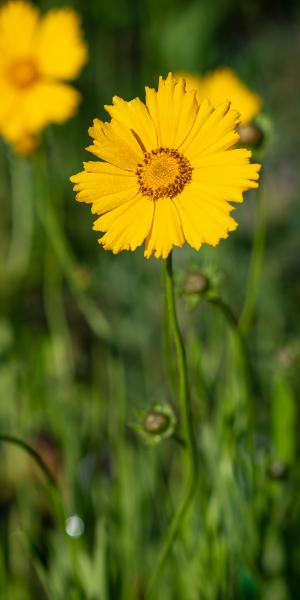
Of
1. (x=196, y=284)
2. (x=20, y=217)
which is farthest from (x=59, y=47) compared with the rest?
(x=196, y=284)

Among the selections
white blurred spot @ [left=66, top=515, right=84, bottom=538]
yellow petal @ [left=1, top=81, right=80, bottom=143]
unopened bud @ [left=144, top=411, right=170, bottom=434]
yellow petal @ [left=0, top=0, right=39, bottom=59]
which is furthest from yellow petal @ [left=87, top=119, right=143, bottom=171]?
yellow petal @ [left=0, top=0, right=39, bottom=59]

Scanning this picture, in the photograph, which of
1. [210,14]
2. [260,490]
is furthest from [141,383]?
[210,14]

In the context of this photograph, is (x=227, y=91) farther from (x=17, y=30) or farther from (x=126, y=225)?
(x=126, y=225)

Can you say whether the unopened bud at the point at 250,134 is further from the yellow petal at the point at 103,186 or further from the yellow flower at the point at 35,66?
the yellow flower at the point at 35,66

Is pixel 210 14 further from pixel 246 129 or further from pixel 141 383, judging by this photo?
pixel 246 129

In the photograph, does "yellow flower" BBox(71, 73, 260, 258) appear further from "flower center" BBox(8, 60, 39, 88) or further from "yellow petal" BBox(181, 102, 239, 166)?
"flower center" BBox(8, 60, 39, 88)

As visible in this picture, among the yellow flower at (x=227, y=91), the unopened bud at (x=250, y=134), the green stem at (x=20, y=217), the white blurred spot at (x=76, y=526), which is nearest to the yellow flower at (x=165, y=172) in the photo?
the unopened bud at (x=250, y=134)

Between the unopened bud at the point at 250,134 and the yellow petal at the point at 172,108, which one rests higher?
the unopened bud at the point at 250,134

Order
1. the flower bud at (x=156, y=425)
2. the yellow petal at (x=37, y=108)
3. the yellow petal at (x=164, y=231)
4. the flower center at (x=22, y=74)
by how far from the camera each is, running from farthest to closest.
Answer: the flower center at (x=22, y=74) < the yellow petal at (x=37, y=108) < the flower bud at (x=156, y=425) < the yellow petal at (x=164, y=231)
